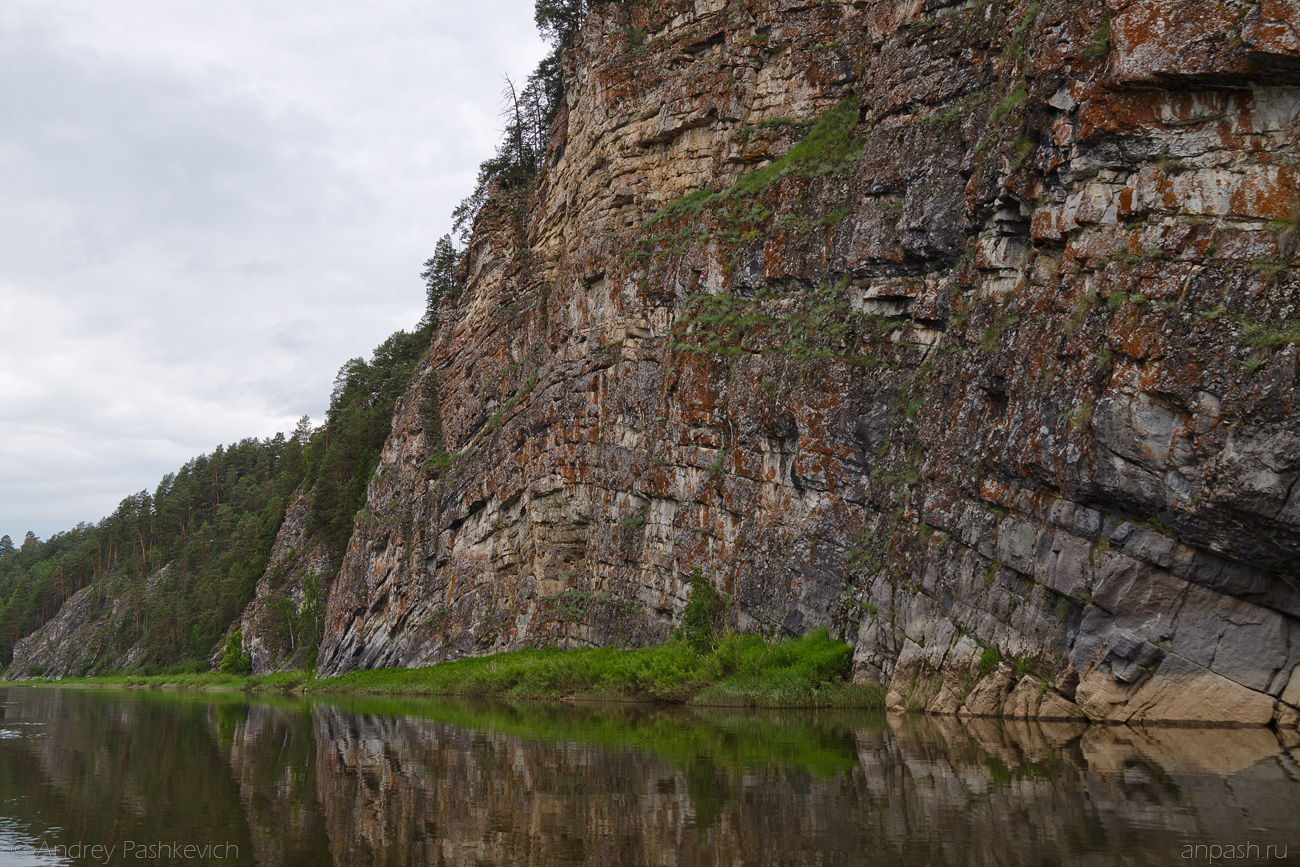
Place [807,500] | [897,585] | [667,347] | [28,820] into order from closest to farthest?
[28,820] < [897,585] < [807,500] < [667,347]

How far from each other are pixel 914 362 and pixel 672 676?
13182mm

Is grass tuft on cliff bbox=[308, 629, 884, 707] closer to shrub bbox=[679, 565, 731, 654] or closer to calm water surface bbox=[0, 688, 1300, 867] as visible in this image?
shrub bbox=[679, 565, 731, 654]

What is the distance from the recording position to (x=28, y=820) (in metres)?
11.9

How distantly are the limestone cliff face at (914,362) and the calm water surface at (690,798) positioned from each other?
3.09m

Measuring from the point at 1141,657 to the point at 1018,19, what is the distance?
809 inches

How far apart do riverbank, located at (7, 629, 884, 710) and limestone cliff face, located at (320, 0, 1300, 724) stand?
3.27 feet

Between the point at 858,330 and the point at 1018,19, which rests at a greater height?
the point at 1018,19

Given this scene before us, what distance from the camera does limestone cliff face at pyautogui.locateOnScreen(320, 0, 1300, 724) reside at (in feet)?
56.2

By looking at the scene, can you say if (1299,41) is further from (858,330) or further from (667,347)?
(667,347)

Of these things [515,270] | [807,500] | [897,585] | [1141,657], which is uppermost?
[515,270]

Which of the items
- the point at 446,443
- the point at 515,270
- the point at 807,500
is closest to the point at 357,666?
the point at 446,443

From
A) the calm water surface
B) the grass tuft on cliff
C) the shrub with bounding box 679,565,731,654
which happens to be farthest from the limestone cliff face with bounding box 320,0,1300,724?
the calm water surface

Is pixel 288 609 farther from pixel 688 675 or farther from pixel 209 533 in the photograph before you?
pixel 688 675

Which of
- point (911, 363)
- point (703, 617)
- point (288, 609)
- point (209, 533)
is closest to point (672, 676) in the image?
point (703, 617)
